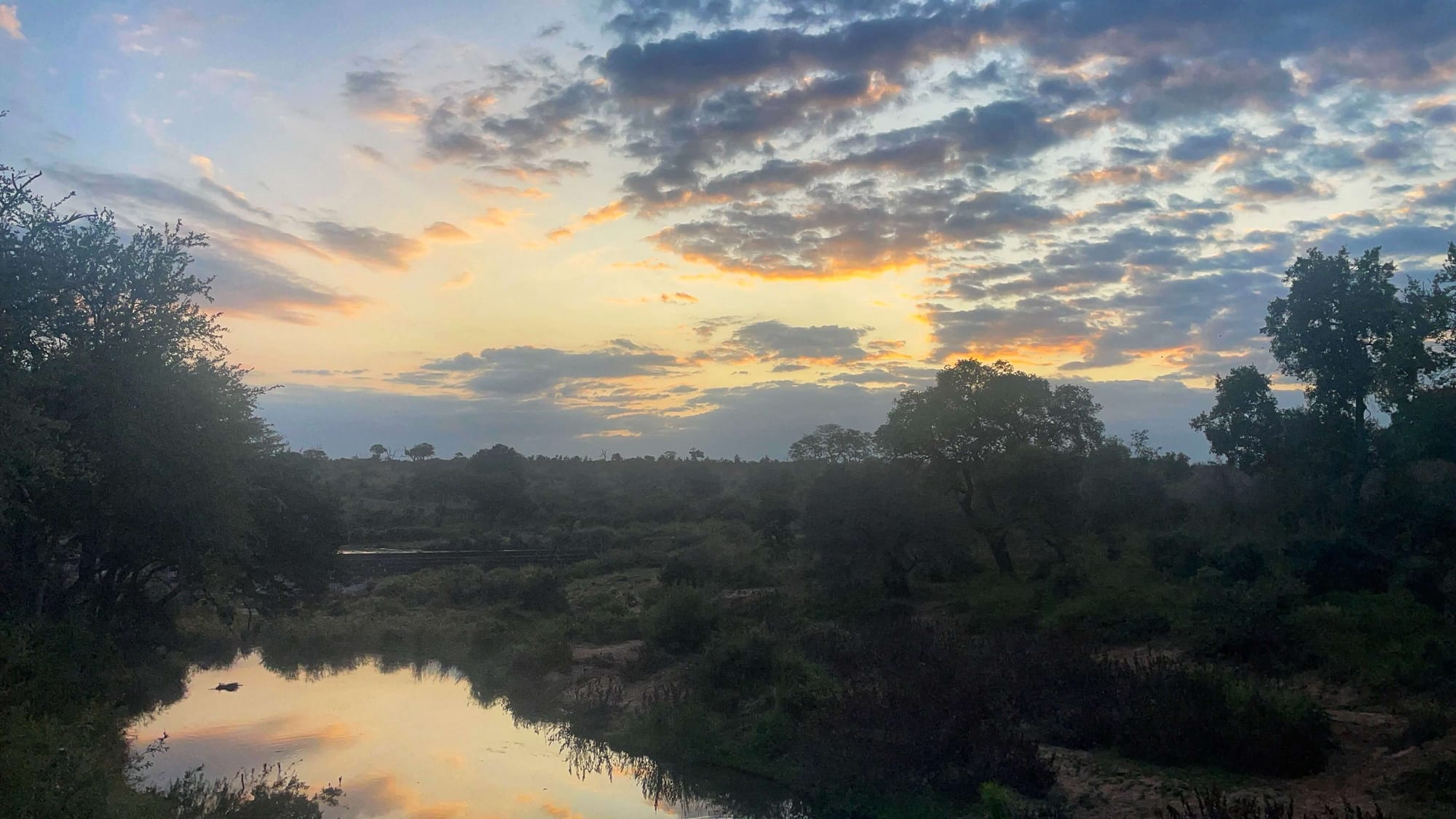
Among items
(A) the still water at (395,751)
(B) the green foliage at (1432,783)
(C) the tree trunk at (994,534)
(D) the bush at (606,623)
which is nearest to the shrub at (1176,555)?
(C) the tree trunk at (994,534)

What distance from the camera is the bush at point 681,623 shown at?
90.2 ft

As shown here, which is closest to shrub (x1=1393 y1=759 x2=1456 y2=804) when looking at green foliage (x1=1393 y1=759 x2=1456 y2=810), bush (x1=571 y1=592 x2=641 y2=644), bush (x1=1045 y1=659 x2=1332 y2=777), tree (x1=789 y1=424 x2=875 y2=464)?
green foliage (x1=1393 y1=759 x2=1456 y2=810)

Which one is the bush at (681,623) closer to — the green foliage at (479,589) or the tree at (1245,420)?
the green foliage at (479,589)

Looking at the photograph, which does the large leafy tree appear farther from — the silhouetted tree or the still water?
the silhouetted tree

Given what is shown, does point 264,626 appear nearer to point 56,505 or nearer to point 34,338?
point 56,505

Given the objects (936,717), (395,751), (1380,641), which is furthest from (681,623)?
(1380,641)

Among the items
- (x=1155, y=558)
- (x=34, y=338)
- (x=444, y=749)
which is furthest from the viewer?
(x=1155, y=558)

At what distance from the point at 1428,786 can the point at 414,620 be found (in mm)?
31969

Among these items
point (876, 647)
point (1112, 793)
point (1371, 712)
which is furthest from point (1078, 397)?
point (1112, 793)

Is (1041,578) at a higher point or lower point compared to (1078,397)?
lower

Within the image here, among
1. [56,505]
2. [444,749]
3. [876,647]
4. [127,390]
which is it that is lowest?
[444,749]

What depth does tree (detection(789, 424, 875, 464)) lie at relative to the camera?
220 feet

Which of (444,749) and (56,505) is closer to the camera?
(56,505)

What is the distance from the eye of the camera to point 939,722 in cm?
1555
